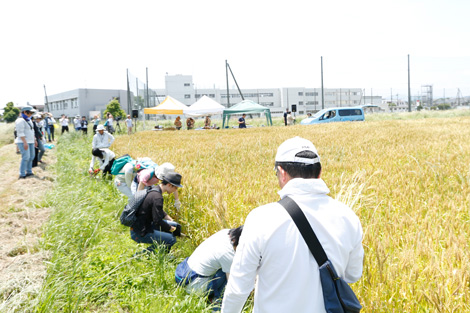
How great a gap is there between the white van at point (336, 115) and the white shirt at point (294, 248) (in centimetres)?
2457

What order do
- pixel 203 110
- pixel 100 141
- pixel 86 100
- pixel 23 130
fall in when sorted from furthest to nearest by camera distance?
pixel 86 100 → pixel 203 110 → pixel 100 141 → pixel 23 130

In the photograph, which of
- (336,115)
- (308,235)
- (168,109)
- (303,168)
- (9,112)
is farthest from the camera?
(9,112)

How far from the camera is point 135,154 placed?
8062 mm

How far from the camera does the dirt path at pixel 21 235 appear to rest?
3.21 metres

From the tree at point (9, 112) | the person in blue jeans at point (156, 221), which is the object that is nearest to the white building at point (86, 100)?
the tree at point (9, 112)

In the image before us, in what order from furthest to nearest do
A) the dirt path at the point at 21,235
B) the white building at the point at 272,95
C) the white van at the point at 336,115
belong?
1. the white building at the point at 272,95
2. the white van at the point at 336,115
3. the dirt path at the point at 21,235

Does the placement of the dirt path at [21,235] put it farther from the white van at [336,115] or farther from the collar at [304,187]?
the white van at [336,115]

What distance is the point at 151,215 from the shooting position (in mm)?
4098

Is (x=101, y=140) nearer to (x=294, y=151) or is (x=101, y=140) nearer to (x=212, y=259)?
(x=212, y=259)

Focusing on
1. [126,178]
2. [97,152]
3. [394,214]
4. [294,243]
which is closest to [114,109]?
[97,152]

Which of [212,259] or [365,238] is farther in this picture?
[212,259]

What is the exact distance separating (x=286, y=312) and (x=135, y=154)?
22.7 ft

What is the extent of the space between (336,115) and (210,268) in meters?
24.7

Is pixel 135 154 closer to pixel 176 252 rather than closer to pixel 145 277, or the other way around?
pixel 176 252
